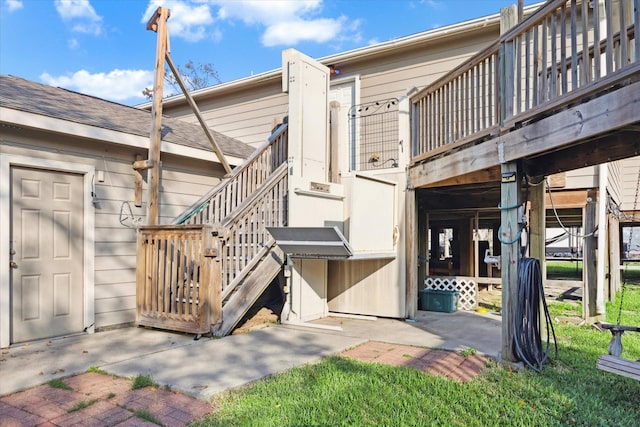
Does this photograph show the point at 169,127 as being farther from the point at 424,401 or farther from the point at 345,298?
the point at 424,401

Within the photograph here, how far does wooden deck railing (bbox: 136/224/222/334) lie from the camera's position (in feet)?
16.5

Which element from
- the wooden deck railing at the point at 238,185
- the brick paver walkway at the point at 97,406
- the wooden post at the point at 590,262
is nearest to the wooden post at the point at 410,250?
the wooden deck railing at the point at 238,185

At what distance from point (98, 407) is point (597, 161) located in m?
4.34

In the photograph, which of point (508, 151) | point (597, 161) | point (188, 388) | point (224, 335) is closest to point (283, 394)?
point (188, 388)

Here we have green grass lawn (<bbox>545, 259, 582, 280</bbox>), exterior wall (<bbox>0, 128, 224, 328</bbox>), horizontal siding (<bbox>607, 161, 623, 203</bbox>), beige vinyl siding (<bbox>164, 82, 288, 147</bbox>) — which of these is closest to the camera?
exterior wall (<bbox>0, 128, 224, 328</bbox>)

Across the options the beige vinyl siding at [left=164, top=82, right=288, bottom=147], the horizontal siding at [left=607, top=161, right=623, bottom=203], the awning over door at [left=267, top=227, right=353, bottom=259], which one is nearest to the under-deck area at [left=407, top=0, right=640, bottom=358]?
the horizontal siding at [left=607, top=161, right=623, bottom=203]

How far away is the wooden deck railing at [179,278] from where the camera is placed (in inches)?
198

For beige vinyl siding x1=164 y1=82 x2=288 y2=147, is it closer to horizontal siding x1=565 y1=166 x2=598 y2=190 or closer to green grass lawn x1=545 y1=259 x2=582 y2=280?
horizontal siding x1=565 y1=166 x2=598 y2=190

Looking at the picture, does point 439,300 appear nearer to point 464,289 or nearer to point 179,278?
point 464,289

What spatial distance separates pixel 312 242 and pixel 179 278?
1.59m

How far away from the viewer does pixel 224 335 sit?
518 cm

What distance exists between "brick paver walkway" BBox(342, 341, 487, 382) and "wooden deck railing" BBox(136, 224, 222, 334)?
1.66 m

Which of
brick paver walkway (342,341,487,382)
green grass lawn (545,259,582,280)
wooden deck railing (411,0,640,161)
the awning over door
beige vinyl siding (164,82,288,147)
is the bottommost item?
green grass lawn (545,259,582,280)

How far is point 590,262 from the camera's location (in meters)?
6.71
